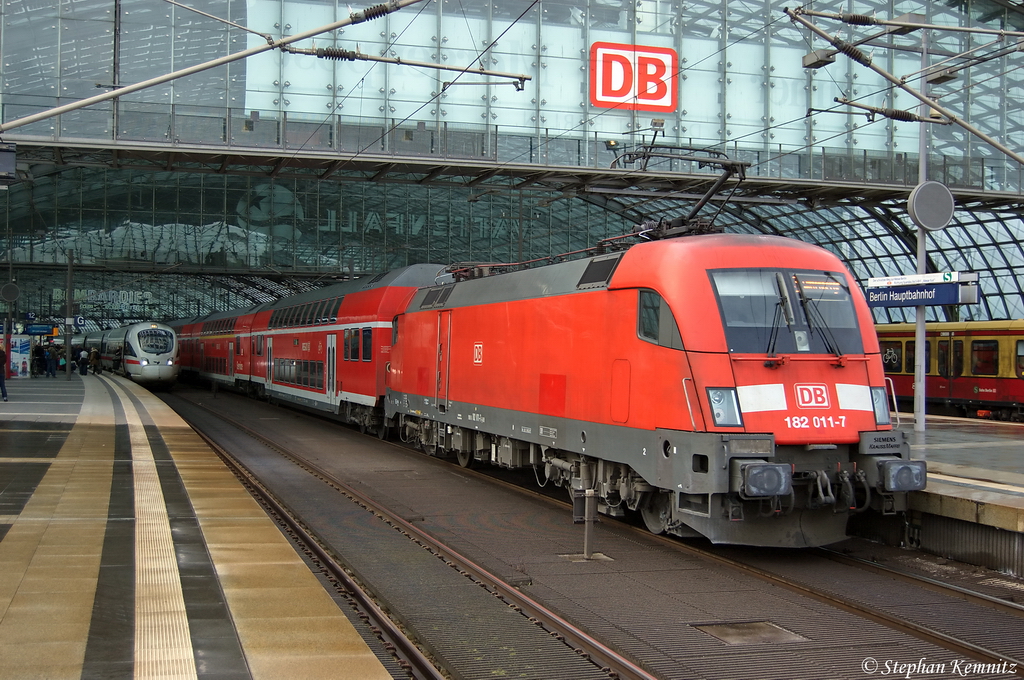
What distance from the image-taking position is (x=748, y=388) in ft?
31.3

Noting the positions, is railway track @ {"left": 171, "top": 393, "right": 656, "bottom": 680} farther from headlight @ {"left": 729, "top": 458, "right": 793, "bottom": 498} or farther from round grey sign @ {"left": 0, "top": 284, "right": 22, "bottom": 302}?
round grey sign @ {"left": 0, "top": 284, "right": 22, "bottom": 302}

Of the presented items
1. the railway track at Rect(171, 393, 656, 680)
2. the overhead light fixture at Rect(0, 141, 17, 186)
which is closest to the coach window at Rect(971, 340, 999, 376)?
the railway track at Rect(171, 393, 656, 680)

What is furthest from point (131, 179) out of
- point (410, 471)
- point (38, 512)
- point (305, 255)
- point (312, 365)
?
point (38, 512)

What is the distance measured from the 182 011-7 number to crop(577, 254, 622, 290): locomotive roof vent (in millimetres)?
2879

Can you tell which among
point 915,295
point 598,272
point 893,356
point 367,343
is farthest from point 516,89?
point 598,272

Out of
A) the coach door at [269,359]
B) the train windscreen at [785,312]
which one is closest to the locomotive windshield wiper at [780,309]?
the train windscreen at [785,312]

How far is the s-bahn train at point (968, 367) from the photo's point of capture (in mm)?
26422

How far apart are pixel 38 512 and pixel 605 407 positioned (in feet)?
22.7

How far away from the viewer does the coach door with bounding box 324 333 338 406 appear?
25125mm

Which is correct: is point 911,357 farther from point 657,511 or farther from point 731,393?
point 731,393

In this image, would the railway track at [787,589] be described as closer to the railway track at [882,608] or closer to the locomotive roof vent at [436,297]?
the railway track at [882,608]

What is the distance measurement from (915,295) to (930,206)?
5.57 feet

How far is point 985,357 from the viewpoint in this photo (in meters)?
27.3

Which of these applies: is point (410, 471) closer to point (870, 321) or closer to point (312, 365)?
point (870, 321)
